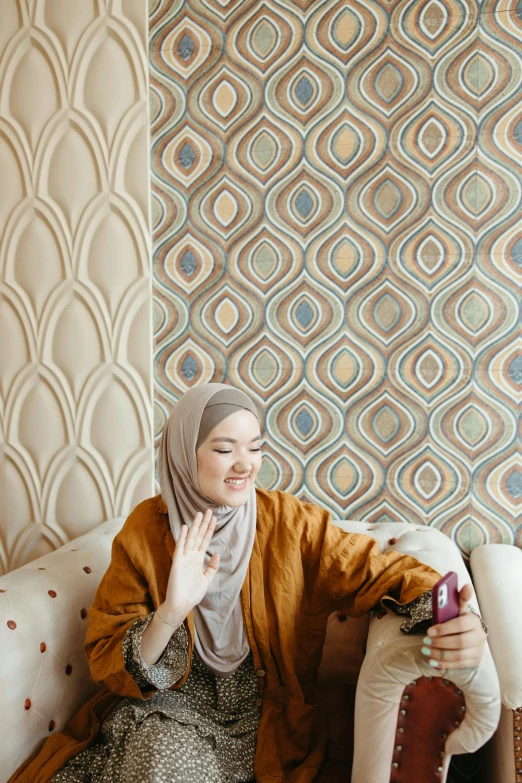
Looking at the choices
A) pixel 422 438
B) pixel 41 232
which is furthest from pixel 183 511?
pixel 41 232

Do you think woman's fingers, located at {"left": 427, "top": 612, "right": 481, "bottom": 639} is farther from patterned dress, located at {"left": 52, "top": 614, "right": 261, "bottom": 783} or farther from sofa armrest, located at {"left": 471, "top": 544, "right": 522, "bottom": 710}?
patterned dress, located at {"left": 52, "top": 614, "right": 261, "bottom": 783}

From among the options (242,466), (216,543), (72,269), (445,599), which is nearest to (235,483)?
(242,466)

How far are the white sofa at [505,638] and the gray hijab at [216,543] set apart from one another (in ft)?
1.84

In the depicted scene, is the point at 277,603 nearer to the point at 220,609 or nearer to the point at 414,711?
the point at 220,609

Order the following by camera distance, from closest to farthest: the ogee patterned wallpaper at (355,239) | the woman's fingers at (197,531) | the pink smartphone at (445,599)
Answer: the pink smartphone at (445,599)
the woman's fingers at (197,531)
the ogee patterned wallpaper at (355,239)

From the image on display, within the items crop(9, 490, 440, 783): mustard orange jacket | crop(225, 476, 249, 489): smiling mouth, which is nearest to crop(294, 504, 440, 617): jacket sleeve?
crop(9, 490, 440, 783): mustard orange jacket

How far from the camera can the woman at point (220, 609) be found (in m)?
1.40

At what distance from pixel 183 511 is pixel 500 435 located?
1.02 meters

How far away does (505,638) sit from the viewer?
149cm

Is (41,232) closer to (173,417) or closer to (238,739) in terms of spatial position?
(173,417)

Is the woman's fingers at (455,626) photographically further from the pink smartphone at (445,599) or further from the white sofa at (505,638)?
the white sofa at (505,638)

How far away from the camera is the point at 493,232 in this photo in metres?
1.97

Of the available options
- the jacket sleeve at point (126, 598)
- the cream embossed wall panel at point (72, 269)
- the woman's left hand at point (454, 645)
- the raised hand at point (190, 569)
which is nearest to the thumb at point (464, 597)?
the woman's left hand at point (454, 645)

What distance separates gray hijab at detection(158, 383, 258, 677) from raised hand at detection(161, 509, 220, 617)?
10cm
